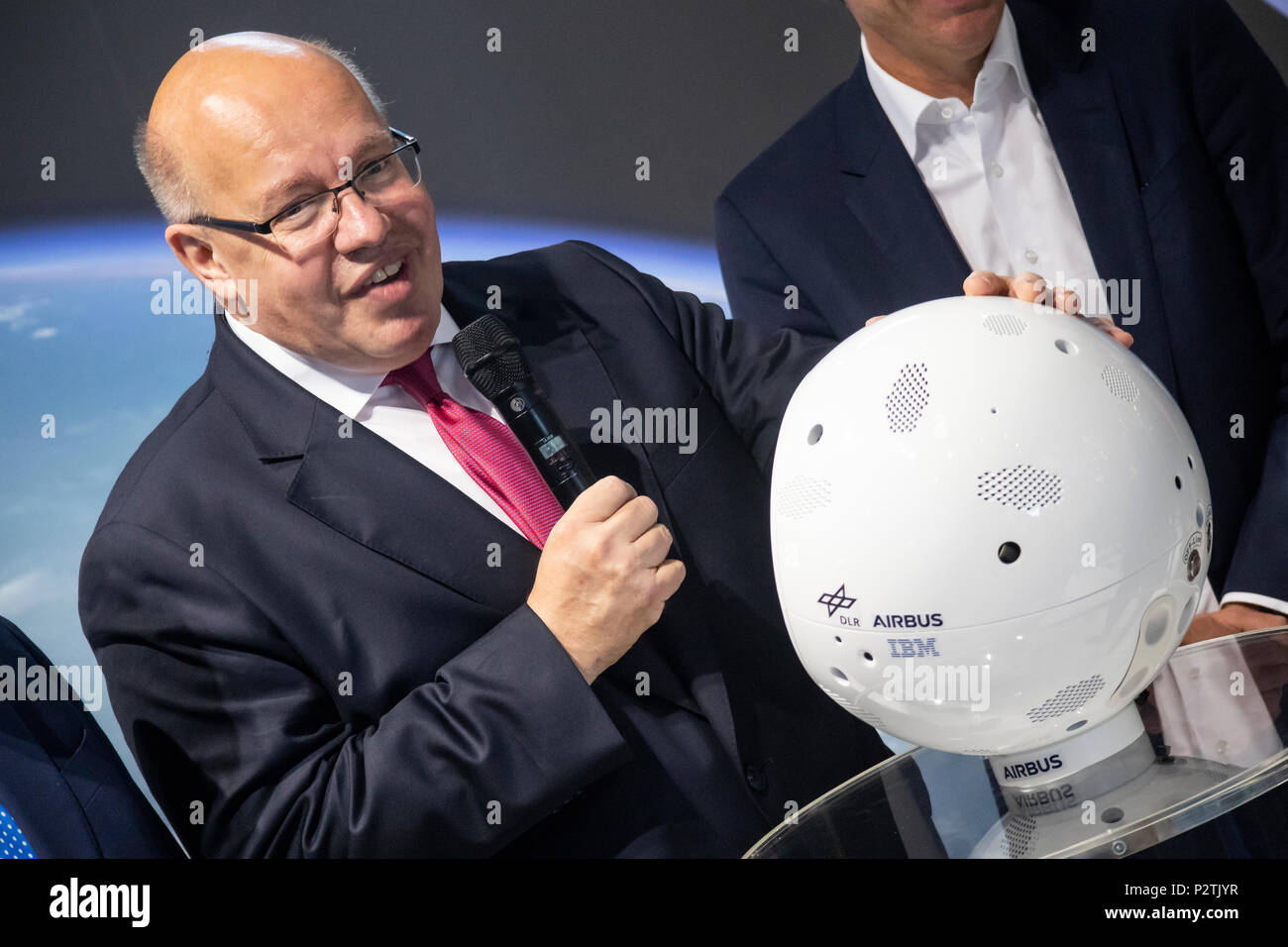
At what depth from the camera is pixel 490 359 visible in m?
1.76

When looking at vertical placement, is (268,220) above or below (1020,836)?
above

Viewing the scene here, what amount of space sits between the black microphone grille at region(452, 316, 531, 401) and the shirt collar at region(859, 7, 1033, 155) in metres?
0.88

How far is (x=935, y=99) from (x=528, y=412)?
1003mm

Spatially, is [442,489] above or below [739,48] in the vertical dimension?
below

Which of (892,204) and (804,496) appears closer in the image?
(804,496)

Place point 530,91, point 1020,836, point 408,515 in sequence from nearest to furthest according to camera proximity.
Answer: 1. point 1020,836
2. point 408,515
3. point 530,91

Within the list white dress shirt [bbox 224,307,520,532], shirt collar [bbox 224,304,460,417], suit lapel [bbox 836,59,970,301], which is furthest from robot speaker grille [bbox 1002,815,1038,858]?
shirt collar [bbox 224,304,460,417]

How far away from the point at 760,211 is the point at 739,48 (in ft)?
1.03

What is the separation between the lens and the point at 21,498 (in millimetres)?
2201

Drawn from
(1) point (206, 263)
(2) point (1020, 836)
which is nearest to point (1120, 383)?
(2) point (1020, 836)

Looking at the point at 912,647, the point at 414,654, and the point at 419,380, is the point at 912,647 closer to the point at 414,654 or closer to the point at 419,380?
the point at 414,654
